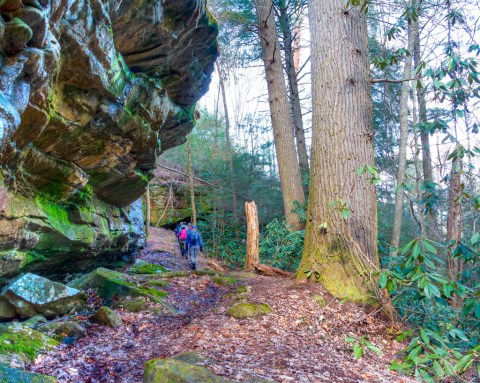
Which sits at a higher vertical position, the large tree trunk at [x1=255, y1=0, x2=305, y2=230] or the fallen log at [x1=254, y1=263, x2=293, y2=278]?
the large tree trunk at [x1=255, y1=0, x2=305, y2=230]

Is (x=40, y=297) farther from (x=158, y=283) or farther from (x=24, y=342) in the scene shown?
(x=158, y=283)

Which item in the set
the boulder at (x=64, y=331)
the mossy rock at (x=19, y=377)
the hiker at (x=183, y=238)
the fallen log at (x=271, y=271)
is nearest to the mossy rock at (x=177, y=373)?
the mossy rock at (x=19, y=377)

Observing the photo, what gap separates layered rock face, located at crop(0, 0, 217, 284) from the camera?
396cm

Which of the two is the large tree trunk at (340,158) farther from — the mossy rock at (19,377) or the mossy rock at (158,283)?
the mossy rock at (19,377)

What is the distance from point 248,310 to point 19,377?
280cm

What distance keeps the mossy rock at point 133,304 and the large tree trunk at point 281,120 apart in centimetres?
568

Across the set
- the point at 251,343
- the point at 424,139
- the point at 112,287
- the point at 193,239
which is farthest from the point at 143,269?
the point at 424,139

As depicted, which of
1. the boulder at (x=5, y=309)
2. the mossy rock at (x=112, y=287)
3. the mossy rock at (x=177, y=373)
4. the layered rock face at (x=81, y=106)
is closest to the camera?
the mossy rock at (x=177, y=373)

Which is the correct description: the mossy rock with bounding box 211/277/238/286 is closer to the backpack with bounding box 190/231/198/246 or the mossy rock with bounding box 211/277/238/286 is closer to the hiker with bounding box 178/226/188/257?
the backpack with bounding box 190/231/198/246

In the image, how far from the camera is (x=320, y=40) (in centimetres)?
614

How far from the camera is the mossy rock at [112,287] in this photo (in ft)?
19.9

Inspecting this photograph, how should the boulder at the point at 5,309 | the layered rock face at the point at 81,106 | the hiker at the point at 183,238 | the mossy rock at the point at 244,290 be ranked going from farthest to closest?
the hiker at the point at 183,238 < the mossy rock at the point at 244,290 < the boulder at the point at 5,309 < the layered rock face at the point at 81,106

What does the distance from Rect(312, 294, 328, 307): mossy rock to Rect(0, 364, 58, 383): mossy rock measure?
11.0 ft

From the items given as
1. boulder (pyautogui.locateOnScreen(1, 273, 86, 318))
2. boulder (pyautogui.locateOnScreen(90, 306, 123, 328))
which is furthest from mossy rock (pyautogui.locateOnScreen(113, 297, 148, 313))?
boulder (pyautogui.locateOnScreen(1, 273, 86, 318))
